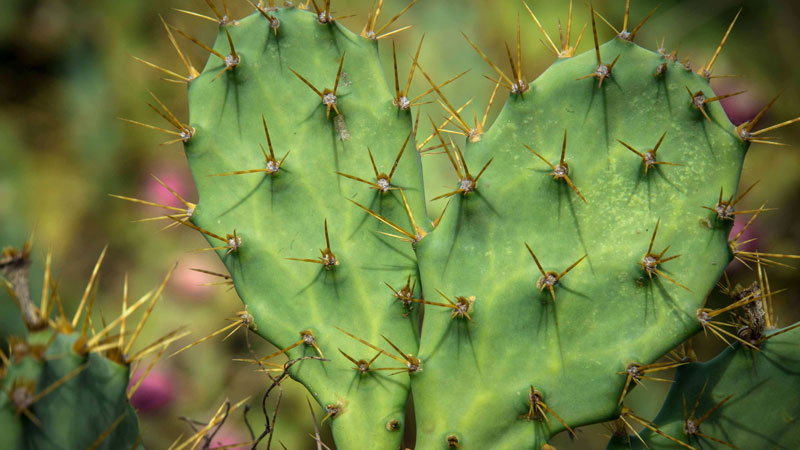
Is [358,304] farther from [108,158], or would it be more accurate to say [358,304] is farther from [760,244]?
[108,158]

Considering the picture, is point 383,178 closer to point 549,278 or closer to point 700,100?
point 549,278

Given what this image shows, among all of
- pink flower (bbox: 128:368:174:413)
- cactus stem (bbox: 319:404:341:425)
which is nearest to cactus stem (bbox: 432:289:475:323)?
cactus stem (bbox: 319:404:341:425)

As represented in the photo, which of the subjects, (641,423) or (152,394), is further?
(152,394)

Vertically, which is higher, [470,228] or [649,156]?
[649,156]

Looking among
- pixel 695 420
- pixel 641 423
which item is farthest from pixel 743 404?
pixel 641 423

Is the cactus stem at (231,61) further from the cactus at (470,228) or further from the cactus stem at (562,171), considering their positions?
the cactus stem at (562,171)

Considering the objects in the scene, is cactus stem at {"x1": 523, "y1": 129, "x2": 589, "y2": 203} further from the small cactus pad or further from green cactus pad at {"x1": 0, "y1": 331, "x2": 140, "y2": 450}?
green cactus pad at {"x1": 0, "y1": 331, "x2": 140, "y2": 450}

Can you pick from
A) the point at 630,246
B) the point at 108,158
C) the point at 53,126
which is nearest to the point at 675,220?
the point at 630,246
